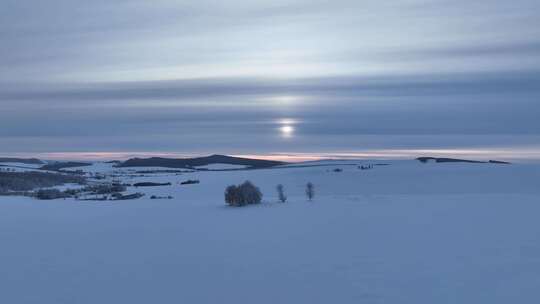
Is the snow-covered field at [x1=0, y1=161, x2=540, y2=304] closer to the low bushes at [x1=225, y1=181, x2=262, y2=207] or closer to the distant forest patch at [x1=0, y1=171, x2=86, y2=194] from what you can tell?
the low bushes at [x1=225, y1=181, x2=262, y2=207]

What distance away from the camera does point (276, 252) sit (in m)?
9.82

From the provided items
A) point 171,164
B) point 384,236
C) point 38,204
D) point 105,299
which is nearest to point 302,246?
point 384,236

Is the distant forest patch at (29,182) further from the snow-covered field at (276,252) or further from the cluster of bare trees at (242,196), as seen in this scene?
the cluster of bare trees at (242,196)

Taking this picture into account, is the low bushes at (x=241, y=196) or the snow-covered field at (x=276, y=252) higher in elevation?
the low bushes at (x=241, y=196)

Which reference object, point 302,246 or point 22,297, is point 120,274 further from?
point 302,246

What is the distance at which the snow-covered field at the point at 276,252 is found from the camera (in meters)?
7.45

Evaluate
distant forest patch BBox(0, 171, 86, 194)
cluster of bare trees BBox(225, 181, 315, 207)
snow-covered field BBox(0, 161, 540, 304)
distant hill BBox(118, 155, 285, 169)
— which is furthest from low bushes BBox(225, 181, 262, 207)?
distant hill BBox(118, 155, 285, 169)

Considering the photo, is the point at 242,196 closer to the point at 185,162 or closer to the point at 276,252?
the point at 276,252

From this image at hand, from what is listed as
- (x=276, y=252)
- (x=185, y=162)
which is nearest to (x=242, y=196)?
(x=276, y=252)

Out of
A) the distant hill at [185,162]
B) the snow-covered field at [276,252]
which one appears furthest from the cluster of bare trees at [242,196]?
the distant hill at [185,162]

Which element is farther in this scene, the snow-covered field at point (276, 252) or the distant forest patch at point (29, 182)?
the distant forest patch at point (29, 182)

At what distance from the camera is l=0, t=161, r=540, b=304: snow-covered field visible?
745 centimetres

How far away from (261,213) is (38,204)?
6427 mm

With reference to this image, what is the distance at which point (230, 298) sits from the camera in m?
7.26
